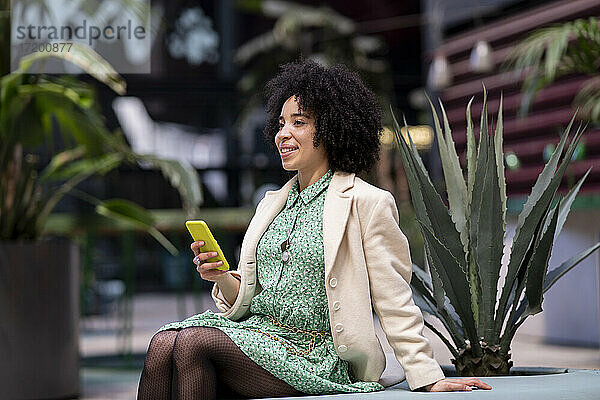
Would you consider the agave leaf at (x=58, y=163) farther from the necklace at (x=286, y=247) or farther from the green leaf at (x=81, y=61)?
the necklace at (x=286, y=247)

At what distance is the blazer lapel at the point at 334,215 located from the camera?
5.61ft

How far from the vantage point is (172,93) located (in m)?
7.18

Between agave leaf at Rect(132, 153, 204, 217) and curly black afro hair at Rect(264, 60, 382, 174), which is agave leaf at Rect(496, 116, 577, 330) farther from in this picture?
agave leaf at Rect(132, 153, 204, 217)

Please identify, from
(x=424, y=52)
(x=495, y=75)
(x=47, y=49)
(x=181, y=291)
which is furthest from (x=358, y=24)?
(x=47, y=49)

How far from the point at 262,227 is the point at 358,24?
243 inches

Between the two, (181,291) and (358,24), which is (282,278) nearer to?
(181,291)

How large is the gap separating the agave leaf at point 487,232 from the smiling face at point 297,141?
0.41m

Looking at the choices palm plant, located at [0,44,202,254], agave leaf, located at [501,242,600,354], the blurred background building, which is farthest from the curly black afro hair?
the blurred background building

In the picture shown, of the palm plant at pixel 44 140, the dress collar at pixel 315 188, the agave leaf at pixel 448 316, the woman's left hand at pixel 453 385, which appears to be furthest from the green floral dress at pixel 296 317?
the palm plant at pixel 44 140

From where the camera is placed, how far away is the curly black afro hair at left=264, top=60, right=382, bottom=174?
1.80 m

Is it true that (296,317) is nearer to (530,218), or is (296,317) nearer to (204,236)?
(204,236)

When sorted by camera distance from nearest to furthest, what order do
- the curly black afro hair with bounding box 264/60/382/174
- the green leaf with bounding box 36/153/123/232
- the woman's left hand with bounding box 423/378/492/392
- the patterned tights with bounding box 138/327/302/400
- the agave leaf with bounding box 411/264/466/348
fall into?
the patterned tights with bounding box 138/327/302/400, the woman's left hand with bounding box 423/378/492/392, the curly black afro hair with bounding box 264/60/382/174, the agave leaf with bounding box 411/264/466/348, the green leaf with bounding box 36/153/123/232

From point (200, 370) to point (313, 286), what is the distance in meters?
0.29

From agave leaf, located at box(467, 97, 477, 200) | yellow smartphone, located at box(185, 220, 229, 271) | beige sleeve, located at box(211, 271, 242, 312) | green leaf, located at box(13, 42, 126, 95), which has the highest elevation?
green leaf, located at box(13, 42, 126, 95)
